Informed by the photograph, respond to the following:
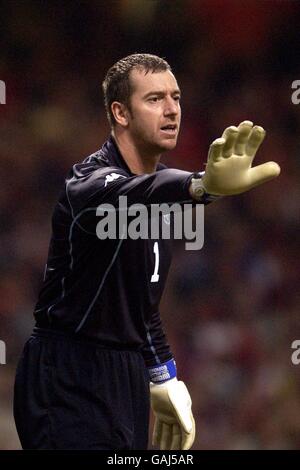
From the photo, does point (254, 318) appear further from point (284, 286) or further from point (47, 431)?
point (47, 431)

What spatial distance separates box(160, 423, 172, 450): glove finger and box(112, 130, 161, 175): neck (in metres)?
0.94

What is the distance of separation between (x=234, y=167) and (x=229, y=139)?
2.7 inches

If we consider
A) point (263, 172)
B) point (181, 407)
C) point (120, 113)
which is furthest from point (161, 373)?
point (263, 172)

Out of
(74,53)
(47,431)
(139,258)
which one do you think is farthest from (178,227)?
(74,53)

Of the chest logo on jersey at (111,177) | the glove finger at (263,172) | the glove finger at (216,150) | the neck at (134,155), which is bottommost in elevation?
the glove finger at (263,172)

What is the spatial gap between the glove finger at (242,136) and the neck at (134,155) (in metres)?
0.75

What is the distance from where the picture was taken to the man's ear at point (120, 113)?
10.1 ft

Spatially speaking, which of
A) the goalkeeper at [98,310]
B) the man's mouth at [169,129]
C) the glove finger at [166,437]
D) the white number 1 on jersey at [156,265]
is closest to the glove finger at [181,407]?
the glove finger at [166,437]

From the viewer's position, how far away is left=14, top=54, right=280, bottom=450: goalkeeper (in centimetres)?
276

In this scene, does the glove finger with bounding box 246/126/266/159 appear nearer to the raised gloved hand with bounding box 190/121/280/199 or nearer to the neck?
the raised gloved hand with bounding box 190/121/280/199

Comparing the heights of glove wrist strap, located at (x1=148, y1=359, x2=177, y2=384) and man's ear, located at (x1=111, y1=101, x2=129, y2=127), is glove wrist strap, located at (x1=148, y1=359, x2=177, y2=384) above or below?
below

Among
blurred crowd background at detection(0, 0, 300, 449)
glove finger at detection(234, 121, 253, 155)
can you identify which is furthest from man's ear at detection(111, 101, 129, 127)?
blurred crowd background at detection(0, 0, 300, 449)

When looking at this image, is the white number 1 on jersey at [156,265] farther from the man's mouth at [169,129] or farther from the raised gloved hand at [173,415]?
the raised gloved hand at [173,415]

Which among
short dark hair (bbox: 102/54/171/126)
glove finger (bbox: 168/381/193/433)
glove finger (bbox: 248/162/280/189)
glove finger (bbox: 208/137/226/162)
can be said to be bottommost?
glove finger (bbox: 168/381/193/433)
